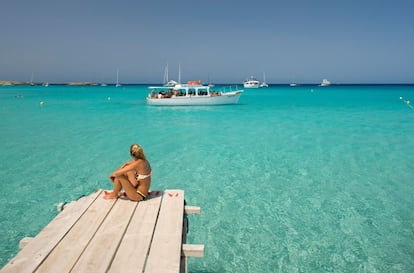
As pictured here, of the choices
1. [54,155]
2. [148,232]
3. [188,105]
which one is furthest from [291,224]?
[188,105]

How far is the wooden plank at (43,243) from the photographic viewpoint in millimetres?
3107

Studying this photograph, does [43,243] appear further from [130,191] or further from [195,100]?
[195,100]

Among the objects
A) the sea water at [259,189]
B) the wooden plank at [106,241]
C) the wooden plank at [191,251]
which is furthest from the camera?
the sea water at [259,189]

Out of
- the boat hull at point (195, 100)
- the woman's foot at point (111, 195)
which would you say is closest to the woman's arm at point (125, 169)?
the woman's foot at point (111, 195)

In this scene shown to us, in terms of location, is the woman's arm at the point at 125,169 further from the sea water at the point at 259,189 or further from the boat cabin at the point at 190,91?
the boat cabin at the point at 190,91

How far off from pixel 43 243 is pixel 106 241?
0.70 meters

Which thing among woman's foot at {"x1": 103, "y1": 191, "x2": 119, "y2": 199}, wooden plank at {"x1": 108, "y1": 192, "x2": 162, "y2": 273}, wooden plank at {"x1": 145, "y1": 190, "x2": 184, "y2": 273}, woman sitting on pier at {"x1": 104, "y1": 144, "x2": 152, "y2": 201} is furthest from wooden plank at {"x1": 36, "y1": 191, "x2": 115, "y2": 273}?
wooden plank at {"x1": 145, "y1": 190, "x2": 184, "y2": 273}

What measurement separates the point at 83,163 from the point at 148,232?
9.81 m

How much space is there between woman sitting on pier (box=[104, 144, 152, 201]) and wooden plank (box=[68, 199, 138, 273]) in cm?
22

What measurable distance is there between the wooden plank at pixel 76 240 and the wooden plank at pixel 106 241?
72 mm

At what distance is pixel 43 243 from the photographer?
11.7 feet

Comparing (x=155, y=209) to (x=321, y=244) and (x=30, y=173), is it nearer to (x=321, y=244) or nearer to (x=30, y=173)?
(x=321, y=244)

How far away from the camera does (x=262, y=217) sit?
7.88 meters

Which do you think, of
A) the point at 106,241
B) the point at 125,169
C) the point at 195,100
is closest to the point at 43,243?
the point at 106,241
